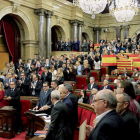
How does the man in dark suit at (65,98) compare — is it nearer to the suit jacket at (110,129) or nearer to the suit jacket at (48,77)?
the suit jacket at (110,129)

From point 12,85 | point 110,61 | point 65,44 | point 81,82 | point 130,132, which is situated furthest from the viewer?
point 65,44

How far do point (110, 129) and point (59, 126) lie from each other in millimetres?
1295

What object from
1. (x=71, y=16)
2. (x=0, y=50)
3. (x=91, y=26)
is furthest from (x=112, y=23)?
(x=0, y=50)

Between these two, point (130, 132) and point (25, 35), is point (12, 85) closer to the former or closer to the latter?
point (130, 132)

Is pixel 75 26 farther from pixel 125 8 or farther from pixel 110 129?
pixel 110 129

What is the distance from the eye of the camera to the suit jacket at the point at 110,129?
5.10 feet

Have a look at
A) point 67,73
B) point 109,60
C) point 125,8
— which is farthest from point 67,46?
point 67,73

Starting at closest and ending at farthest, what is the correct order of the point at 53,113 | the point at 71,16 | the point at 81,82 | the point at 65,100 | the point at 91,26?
1. the point at 53,113
2. the point at 65,100
3. the point at 81,82
4. the point at 71,16
5. the point at 91,26

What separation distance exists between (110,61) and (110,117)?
30.9 feet

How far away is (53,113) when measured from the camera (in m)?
2.74

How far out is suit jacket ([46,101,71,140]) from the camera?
106 inches

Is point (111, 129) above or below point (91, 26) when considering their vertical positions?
below

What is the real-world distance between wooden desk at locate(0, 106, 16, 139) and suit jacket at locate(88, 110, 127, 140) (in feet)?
11.3

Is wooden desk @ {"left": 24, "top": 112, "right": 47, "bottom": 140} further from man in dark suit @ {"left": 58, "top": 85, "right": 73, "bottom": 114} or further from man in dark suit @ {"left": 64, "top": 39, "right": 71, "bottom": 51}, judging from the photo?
man in dark suit @ {"left": 64, "top": 39, "right": 71, "bottom": 51}
